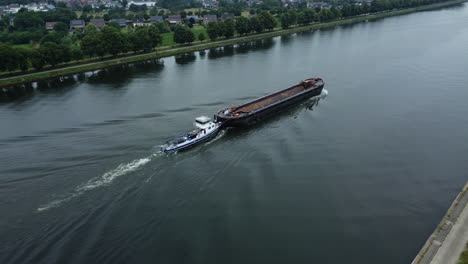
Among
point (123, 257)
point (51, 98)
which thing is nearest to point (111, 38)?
point (51, 98)

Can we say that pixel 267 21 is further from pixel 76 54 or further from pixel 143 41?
pixel 76 54

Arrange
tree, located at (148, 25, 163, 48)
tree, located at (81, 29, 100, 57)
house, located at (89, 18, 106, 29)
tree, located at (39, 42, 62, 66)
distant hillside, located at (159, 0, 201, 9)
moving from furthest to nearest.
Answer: distant hillside, located at (159, 0, 201, 9), house, located at (89, 18, 106, 29), tree, located at (148, 25, 163, 48), tree, located at (81, 29, 100, 57), tree, located at (39, 42, 62, 66)

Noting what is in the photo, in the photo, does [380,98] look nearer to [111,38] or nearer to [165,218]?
[165,218]

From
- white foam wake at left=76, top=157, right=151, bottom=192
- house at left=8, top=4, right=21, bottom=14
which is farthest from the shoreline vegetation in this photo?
house at left=8, top=4, right=21, bottom=14

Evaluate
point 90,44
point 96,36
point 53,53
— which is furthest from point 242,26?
point 53,53

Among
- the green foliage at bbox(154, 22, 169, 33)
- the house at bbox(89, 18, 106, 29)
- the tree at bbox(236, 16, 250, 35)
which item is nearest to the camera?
the tree at bbox(236, 16, 250, 35)

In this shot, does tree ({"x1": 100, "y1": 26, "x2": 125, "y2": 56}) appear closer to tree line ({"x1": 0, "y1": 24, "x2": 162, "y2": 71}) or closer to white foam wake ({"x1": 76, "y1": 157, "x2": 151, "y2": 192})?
tree line ({"x1": 0, "y1": 24, "x2": 162, "y2": 71})
